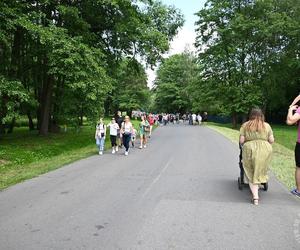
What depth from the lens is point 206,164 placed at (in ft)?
44.9

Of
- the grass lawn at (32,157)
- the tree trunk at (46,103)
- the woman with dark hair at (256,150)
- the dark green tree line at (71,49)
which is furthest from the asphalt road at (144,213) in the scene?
the tree trunk at (46,103)

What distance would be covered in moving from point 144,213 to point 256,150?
2652mm

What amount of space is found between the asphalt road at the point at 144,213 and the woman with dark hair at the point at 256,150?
0.47 m

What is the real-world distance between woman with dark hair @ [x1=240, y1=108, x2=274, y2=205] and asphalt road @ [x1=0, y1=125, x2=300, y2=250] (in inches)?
18.6

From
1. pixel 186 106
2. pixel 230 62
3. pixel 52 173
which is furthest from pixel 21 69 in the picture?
pixel 186 106

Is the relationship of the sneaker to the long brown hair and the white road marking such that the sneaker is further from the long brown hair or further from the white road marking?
the white road marking

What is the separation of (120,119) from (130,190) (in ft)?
38.9

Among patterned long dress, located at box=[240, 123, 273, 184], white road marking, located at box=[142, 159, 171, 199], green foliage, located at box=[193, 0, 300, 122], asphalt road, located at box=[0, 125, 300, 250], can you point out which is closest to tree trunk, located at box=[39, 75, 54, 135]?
white road marking, located at box=[142, 159, 171, 199]

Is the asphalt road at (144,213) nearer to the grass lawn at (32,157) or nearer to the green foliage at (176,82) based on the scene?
the grass lawn at (32,157)

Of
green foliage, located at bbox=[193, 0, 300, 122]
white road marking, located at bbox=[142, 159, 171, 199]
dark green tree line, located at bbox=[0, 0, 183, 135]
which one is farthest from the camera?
green foliage, located at bbox=[193, 0, 300, 122]

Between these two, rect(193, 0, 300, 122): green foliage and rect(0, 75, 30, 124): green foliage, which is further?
rect(193, 0, 300, 122): green foliage

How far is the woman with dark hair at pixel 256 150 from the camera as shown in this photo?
26.2ft

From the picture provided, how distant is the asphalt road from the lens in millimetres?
5594

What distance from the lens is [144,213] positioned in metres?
7.05
